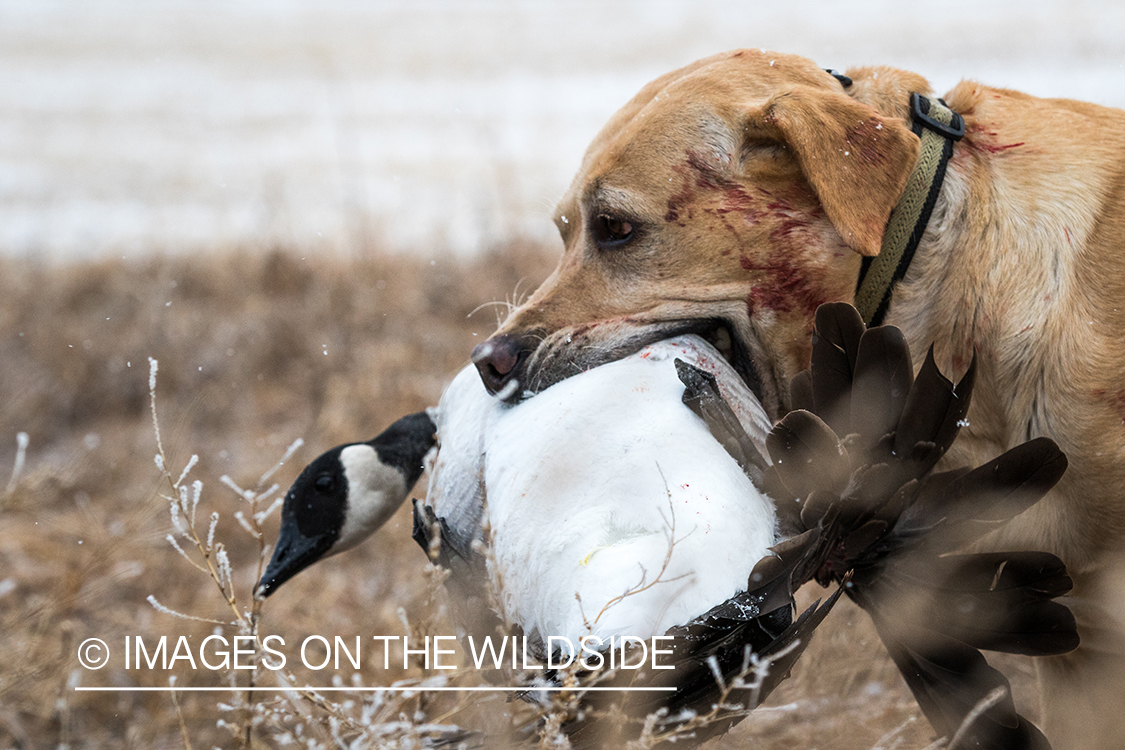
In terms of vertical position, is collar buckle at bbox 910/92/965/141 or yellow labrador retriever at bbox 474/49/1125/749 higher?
collar buckle at bbox 910/92/965/141

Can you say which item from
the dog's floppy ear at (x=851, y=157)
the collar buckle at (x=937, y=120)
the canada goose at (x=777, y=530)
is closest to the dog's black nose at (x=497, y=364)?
the canada goose at (x=777, y=530)

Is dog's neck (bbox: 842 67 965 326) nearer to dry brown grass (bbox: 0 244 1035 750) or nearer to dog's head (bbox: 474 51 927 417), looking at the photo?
dog's head (bbox: 474 51 927 417)

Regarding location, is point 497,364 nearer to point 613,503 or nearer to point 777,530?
point 613,503

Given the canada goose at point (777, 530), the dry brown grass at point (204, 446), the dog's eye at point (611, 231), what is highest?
the dog's eye at point (611, 231)

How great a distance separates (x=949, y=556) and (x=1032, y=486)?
0.58 ft

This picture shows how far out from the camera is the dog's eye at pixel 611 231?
2.09 meters

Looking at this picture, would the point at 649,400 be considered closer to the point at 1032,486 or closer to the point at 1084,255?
the point at 1032,486

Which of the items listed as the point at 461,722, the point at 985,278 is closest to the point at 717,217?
the point at 985,278

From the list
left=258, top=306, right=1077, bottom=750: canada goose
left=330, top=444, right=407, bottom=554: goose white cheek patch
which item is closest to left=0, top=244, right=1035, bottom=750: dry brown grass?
left=258, top=306, right=1077, bottom=750: canada goose

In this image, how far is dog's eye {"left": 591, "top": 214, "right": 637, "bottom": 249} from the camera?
2.09m

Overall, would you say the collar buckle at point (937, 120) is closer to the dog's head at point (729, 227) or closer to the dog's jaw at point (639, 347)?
the dog's head at point (729, 227)

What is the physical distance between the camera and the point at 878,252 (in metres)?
1.84

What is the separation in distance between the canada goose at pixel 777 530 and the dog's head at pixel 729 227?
0.39 metres

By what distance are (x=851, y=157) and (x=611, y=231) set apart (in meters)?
0.55
